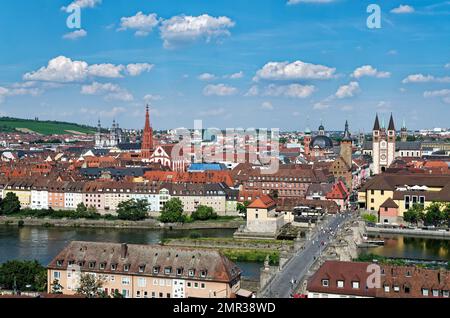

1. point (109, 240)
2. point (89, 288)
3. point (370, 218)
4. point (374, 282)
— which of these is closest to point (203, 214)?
point (109, 240)

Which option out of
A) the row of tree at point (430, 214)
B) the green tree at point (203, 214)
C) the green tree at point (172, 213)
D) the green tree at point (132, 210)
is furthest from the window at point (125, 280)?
the row of tree at point (430, 214)

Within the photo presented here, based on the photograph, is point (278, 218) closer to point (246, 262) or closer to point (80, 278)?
point (246, 262)

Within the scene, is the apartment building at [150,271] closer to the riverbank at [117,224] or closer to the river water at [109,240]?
the river water at [109,240]

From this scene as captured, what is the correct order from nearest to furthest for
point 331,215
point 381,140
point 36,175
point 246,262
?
point 246,262, point 331,215, point 36,175, point 381,140

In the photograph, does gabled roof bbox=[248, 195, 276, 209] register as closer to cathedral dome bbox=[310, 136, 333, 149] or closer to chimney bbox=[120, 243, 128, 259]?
chimney bbox=[120, 243, 128, 259]

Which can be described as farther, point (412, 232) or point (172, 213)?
point (172, 213)

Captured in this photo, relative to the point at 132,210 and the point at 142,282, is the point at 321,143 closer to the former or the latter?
the point at 132,210

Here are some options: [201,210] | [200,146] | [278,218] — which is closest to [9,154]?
[200,146]
